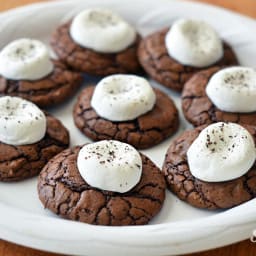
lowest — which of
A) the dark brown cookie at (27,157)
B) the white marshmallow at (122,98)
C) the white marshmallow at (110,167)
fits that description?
the dark brown cookie at (27,157)

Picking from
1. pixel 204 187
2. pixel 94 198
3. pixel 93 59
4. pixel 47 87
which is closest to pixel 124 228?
pixel 94 198

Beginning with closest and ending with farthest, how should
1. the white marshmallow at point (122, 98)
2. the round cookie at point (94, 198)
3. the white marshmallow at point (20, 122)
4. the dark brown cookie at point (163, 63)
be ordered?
the round cookie at point (94, 198), the white marshmallow at point (20, 122), the white marshmallow at point (122, 98), the dark brown cookie at point (163, 63)

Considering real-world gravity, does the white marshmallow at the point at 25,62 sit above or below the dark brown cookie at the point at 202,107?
above

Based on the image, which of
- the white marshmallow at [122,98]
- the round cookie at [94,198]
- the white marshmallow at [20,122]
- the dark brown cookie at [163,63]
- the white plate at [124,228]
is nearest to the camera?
the white plate at [124,228]

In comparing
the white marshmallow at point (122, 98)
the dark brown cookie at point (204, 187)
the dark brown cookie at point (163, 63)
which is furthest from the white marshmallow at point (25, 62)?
the dark brown cookie at point (204, 187)

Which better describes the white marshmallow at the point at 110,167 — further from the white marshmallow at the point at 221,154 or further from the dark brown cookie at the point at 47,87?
the dark brown cookie at the point at 47,87

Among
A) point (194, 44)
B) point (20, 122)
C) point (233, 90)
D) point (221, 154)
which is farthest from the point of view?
point (194, 44)

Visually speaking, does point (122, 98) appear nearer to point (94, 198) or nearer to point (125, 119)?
point (125, 119)
